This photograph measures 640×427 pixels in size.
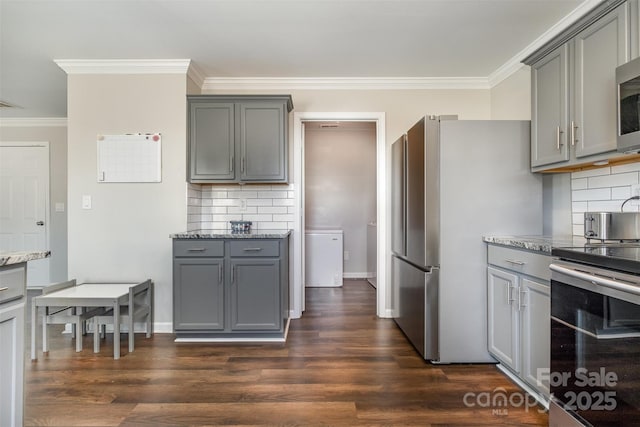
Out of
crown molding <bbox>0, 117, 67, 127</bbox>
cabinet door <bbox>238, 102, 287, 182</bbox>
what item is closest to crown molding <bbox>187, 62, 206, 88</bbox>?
cabinet door <bbox>238, 102, 287, 182</bbox>

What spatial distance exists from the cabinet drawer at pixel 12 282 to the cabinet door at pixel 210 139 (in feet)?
5.93

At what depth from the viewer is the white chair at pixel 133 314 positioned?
2.56m

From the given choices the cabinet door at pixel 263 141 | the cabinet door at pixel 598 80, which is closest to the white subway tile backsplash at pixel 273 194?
the cabinet door at pixel 263 141

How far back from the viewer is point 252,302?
2727 mm

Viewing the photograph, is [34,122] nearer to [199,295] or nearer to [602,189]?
[199,295]

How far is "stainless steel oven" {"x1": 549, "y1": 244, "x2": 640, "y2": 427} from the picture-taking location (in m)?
1.14

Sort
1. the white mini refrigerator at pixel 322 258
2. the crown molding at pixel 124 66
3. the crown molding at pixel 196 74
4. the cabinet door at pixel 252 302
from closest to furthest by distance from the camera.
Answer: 1. the cabinet door at pixel 252 302
2. the crown molding at pixel 124 66
3. the crown molding at pixel 196 74
4. the white mini refrigerator at pixel 322 258

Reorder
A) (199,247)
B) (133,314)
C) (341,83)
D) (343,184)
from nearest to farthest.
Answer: (133,314) < (199,247) < (341,83) < (343,184)

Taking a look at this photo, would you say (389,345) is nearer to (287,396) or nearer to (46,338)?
(287,396)

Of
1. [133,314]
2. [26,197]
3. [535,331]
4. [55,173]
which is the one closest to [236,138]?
[133,314]

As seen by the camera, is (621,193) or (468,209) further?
(468,209)

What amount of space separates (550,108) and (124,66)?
3434 millimetres

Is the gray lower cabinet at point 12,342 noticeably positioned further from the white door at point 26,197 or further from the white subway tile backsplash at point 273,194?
the white door at point 26,197

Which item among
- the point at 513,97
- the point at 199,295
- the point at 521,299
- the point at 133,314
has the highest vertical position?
the point at 513,97
